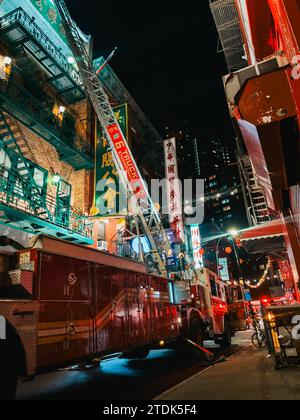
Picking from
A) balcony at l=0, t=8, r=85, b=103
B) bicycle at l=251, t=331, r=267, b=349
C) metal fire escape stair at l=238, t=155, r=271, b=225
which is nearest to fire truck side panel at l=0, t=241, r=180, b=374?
bicycle at l=251, t=331, r=267, b=349

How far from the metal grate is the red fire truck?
354 inches

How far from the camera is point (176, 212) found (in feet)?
66.0

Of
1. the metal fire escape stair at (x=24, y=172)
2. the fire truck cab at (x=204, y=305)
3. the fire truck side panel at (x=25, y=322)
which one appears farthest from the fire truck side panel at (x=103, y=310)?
the metal fire escape stair at (x=24, y=172)

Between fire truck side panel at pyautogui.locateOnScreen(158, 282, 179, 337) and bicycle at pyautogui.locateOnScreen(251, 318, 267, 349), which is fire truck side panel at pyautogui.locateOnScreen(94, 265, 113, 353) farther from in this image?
bicycle at pyautogui.locateOnScreen(251, 318, 267, 349)

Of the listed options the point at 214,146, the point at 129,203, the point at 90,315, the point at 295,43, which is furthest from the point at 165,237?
the point at 214,146

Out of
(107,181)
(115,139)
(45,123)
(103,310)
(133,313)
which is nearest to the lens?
(103,310)

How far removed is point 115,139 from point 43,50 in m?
6.21

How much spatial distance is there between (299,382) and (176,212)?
14.9m

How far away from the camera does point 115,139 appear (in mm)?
16516

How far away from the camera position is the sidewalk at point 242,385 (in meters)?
5.07

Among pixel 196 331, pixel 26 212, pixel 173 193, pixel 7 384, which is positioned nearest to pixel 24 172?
pixel 26 212

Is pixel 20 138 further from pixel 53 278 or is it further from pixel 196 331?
pixel 196 331

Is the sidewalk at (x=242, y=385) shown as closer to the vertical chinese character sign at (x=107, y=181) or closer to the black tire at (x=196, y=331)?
the black tire at (x=196, y=331)
